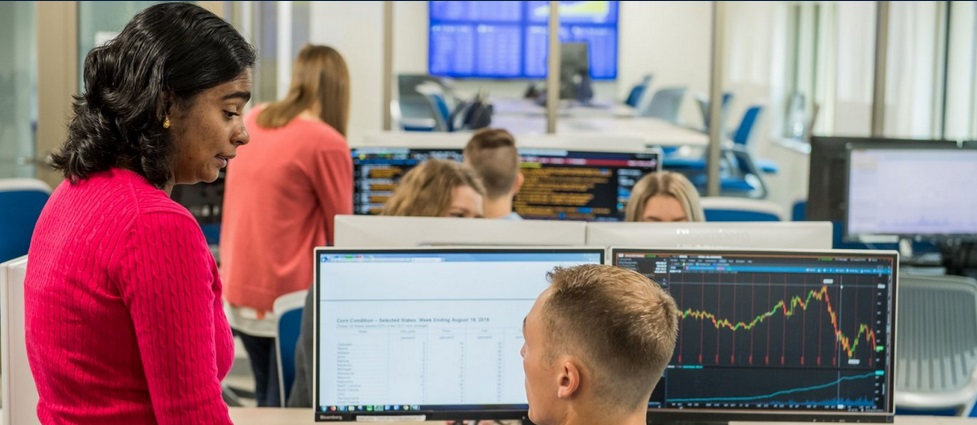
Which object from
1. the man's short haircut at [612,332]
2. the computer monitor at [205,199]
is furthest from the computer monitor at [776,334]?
the computer monitor at [205,199]

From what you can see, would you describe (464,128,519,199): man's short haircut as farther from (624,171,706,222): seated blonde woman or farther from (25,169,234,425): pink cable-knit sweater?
(25,169,234,425): pink cable-knit sweater

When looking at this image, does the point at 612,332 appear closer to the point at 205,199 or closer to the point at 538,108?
the point at 205,199

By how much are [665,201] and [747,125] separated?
3.20 metres

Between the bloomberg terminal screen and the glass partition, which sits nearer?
the bloomberg terminal screen

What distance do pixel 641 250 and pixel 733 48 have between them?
4401 mm

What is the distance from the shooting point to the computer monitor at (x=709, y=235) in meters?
2.54

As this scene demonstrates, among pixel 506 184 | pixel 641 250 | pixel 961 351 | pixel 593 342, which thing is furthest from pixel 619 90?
pixel 593 342

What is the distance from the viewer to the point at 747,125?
656 centimetres

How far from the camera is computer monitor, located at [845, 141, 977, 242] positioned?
476cm

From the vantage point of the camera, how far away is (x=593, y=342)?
1574 millimetres

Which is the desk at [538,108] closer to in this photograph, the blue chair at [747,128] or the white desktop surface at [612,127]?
the white desktop surface at [612,127]

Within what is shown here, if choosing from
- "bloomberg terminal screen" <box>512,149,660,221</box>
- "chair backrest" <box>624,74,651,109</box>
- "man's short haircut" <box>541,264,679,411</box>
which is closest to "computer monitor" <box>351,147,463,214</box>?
"bloomberg terminal screen" <box>512,149,660,221</box>

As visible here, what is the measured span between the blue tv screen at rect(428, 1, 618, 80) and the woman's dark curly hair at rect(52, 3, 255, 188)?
5.00 metres

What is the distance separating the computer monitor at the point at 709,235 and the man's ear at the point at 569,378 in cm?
98
